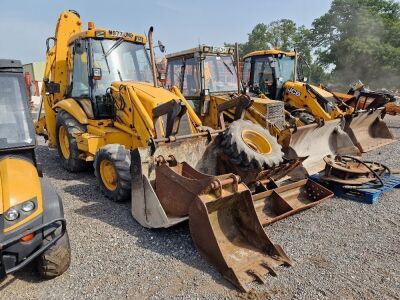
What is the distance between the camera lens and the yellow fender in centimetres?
643

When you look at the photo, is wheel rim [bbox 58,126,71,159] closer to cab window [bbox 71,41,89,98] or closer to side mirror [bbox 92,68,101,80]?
cab window [bbox 71,41,89,98]

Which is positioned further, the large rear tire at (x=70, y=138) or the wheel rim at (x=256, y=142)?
the large rear tire at (x=70, y=138)

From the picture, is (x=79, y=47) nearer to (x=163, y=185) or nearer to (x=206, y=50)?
(x=206, y=50)

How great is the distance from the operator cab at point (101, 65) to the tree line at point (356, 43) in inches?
1123

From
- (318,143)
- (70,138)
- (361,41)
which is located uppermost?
(361,41)

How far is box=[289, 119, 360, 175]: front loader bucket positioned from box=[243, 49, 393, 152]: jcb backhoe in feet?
3.17

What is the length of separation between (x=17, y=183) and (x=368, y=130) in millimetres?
8873

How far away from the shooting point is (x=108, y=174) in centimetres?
537

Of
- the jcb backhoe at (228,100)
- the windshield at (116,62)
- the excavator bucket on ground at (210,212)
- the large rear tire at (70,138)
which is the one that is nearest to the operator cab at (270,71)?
the jcb backhoe at (228,100)

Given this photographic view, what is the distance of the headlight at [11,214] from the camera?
106 inches

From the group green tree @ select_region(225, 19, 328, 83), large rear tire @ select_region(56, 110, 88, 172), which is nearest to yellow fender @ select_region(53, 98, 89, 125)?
large rear tire @ select_region(56, 110, 88, 172)

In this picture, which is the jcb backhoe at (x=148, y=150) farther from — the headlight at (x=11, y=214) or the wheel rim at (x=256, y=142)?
the headlight at (x=11, y=214)

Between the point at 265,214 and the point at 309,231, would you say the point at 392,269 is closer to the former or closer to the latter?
the point at 309,231

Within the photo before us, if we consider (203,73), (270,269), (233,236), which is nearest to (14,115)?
Answer: (233,236)
